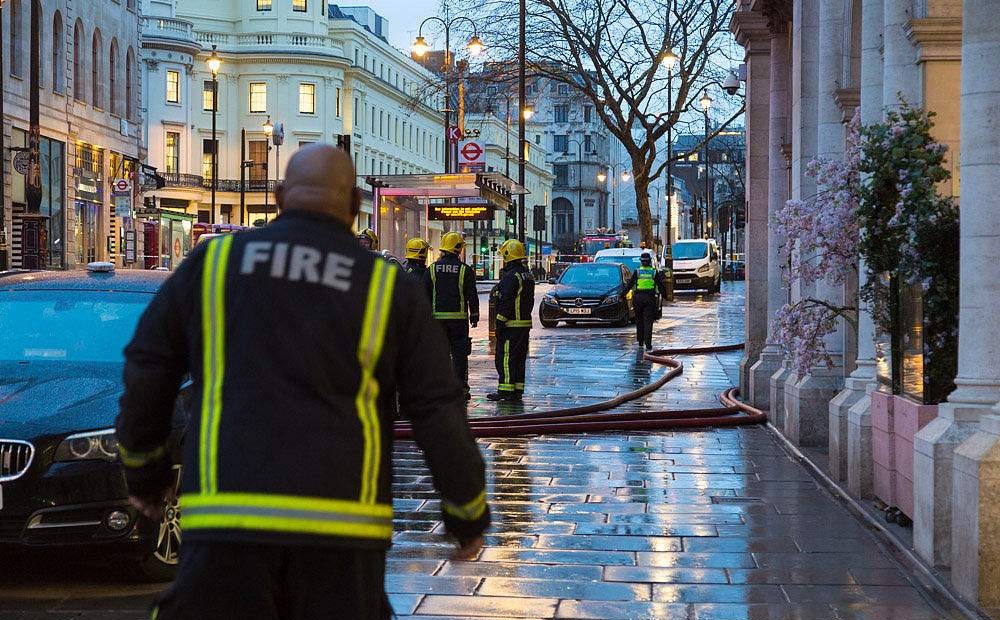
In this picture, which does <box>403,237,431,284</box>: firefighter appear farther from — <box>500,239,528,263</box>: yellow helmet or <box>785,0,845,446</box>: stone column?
<box>785,0,845,446</box>: stone column

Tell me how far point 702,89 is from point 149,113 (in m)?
50.7

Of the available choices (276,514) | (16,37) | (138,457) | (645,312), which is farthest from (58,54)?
(276,514)

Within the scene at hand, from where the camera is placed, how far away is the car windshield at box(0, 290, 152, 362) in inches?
302

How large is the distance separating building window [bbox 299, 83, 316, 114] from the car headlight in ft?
286

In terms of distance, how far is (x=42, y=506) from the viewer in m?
6.54

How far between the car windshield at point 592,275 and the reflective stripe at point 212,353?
1213 inches

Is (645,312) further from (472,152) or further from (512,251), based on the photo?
(472,152)

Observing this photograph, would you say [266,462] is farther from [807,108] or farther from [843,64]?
[807,108]

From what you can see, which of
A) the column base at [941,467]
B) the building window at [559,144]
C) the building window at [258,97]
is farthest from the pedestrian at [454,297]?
the building window at [559,144]

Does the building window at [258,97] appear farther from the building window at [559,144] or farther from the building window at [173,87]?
the building window at [559,144]

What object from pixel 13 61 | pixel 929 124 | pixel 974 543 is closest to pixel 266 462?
pixel 974 543

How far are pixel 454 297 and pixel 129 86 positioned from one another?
1704 inches

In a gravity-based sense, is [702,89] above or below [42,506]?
above

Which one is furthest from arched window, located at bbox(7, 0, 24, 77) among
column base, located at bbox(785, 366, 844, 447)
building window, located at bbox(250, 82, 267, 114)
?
building window, located at bbox(250, 82, 267, 114)
